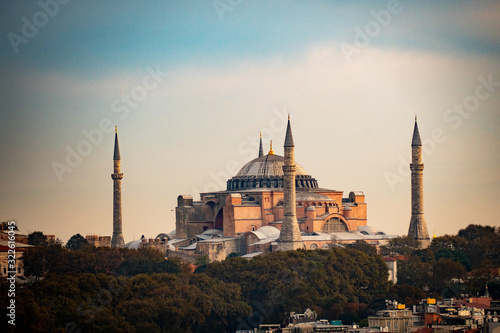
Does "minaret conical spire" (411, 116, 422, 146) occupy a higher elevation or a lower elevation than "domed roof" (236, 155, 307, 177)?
higher

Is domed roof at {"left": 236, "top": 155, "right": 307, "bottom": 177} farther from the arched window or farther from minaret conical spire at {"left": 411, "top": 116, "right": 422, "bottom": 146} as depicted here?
minaret conical spire at {"left": 411, "top": 116, "right": 422, "bottom": 146}


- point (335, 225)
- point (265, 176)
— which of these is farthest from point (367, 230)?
point (265, 176)

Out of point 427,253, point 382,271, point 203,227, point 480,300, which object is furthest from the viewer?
point 203,227

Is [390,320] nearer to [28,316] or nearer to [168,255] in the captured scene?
[28,316]

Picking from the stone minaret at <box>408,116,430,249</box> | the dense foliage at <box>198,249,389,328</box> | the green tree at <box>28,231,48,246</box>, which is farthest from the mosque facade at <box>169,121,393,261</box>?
the green tree at <box>28,231,48,246</box>

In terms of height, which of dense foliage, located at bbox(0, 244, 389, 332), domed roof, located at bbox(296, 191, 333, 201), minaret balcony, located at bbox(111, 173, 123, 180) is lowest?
Result: dense foliage, located at bbox(0, 244, 389, 332)

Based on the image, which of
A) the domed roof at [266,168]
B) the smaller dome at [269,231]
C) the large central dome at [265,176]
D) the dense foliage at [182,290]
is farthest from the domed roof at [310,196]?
the dense foliage at [182,290]

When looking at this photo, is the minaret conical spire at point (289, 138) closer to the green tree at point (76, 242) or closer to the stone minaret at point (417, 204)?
the stone minaret at point (417, 204)

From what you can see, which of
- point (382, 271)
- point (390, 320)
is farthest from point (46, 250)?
point (390, 320)
